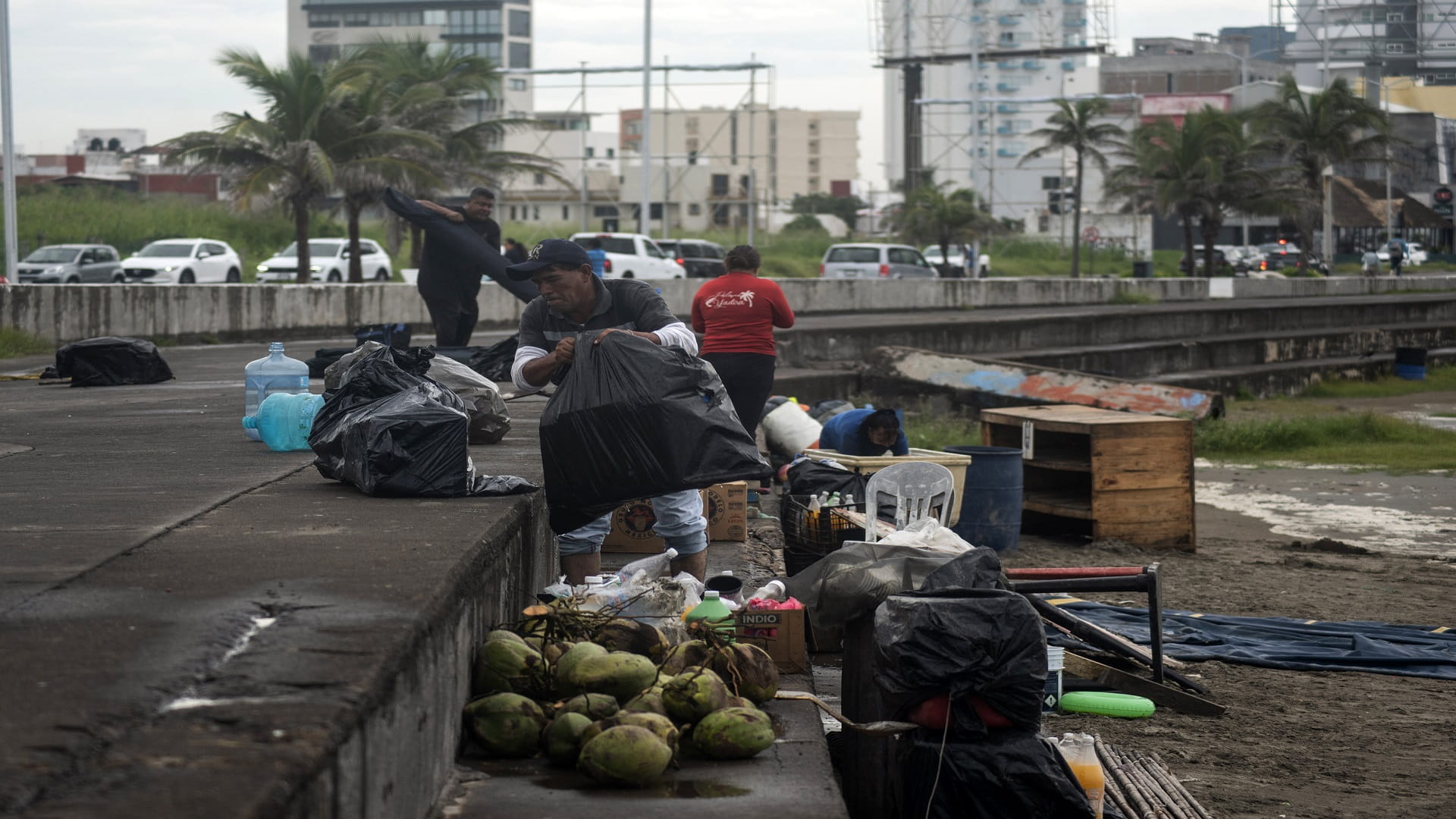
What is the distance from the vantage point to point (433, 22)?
12125 cm

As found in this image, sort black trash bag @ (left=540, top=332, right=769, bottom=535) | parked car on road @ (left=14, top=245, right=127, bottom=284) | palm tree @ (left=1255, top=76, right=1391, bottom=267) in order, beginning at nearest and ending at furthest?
black trash bag @ (left=540, top=332, right=769, bottom=535)
parked car on road @ (left=14, top=245, right=127, bottom=284)
palm tree @ (left=1255, top=76, right=1391, bottom=267)

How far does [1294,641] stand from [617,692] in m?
5.08

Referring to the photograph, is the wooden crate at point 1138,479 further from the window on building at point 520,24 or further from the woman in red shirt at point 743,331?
the window on building at point 520,24

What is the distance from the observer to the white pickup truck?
3472 cm

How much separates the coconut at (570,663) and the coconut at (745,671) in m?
0.42

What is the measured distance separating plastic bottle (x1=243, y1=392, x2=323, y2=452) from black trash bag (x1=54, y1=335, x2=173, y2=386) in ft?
17.3

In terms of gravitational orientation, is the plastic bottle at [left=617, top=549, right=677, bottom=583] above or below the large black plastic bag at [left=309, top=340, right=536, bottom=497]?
below

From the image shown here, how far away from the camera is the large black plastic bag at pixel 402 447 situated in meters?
5.26

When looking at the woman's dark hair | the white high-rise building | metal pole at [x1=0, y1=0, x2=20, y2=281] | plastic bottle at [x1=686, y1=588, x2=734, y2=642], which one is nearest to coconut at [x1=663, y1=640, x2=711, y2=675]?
plastic bottle at [x1=686, y1=588, x2=734, y2=642]

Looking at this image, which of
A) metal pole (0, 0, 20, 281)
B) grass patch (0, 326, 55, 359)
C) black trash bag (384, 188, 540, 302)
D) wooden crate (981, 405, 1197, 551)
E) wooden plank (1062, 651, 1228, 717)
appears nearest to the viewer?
wooden plank (1062, 651, 1228, 717)

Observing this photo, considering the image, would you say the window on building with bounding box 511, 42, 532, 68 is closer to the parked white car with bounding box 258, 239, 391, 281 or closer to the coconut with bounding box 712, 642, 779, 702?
the parked white car with bounding box 258, 239, 391, 281

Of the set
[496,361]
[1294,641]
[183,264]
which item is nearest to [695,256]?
[183,264]

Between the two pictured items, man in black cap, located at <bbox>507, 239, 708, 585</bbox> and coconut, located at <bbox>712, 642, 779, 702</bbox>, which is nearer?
coconut, located at <bbox>712, 642, 779, 702</bbox>

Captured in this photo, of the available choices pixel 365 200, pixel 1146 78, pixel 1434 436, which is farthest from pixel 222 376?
pixel 1146 78
